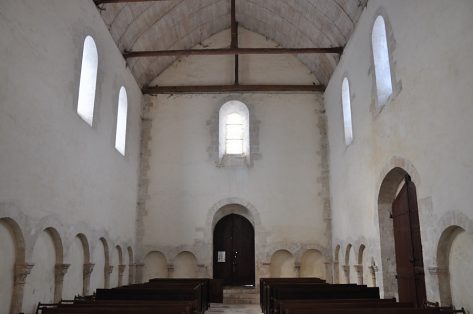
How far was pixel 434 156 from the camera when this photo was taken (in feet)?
23.4

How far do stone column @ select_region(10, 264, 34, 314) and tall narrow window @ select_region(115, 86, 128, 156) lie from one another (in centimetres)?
597

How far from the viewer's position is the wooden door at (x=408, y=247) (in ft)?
27.6

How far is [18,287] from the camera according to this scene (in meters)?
7.15

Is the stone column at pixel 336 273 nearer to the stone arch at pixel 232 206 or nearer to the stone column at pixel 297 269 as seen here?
the stone column at pixel 297 269

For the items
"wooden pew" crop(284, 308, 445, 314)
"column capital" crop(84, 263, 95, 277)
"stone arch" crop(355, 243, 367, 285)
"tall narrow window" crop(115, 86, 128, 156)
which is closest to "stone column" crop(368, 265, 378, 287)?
"stone arch" crop(355, 243, 367, 285)

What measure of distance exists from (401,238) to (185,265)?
7798mm

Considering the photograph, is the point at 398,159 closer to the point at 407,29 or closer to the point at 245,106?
the point at 407,29

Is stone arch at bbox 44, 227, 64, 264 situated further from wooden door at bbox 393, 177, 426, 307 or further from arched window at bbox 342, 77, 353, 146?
arched window at bbox 342, 77, 353, 146

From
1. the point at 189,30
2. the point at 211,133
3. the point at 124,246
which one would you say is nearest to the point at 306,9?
the point at 189,30

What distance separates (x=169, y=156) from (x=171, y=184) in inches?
38.3

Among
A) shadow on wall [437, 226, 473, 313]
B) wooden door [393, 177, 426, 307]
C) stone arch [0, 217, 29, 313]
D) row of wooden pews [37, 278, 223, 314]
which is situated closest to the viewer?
row of wooden pews [37, 278, 223, 314]

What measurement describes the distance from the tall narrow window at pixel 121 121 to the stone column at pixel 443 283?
29.3 feet

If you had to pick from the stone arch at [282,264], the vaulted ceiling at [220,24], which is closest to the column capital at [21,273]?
the vaulted ceiling at [220,24]

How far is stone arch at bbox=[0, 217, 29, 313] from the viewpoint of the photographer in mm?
6859
